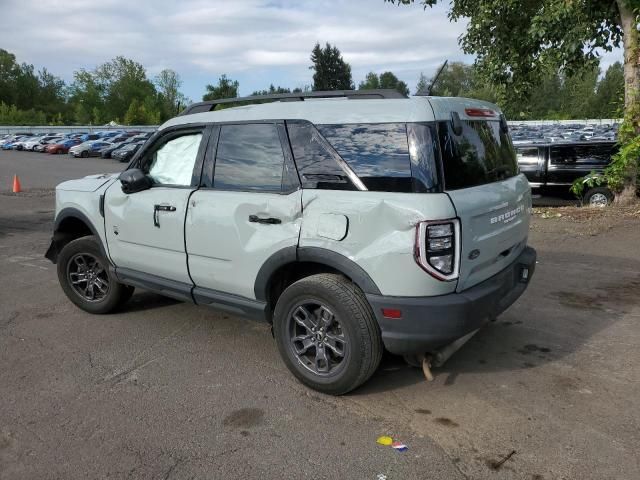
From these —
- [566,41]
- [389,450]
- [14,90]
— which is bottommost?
[389,450]

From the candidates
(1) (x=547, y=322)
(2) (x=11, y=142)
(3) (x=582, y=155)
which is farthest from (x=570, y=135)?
(2) (x=11, y=142)

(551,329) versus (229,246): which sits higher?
(229,246)

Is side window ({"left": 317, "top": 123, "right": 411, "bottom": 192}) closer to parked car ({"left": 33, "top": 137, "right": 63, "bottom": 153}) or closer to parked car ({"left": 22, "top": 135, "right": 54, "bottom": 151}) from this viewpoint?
parked car ({"left": 33, "top": 137, "right": 63, "bottom": 153})

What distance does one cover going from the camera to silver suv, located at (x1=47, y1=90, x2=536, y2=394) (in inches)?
125

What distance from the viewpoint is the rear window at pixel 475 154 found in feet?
10.7

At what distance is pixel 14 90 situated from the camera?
333ft

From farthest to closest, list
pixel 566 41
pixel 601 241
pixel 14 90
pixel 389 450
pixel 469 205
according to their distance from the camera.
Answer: pixel 14 90, pixel 566 41, pixel 601 241, pixel 469 205, pixel 389 450

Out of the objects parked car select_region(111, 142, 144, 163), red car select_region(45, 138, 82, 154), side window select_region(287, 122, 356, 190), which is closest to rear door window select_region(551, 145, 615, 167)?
side window select_region(287, 122, 356, 190)

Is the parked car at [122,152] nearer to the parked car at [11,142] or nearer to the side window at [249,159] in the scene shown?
the parked car at [11,142]

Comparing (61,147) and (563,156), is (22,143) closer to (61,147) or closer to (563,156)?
(61,147)

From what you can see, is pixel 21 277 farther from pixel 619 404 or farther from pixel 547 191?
pixel 547 191

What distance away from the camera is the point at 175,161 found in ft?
14.5

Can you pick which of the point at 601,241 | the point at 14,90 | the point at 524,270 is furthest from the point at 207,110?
the point at 14,90

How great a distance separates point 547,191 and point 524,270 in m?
9.44
